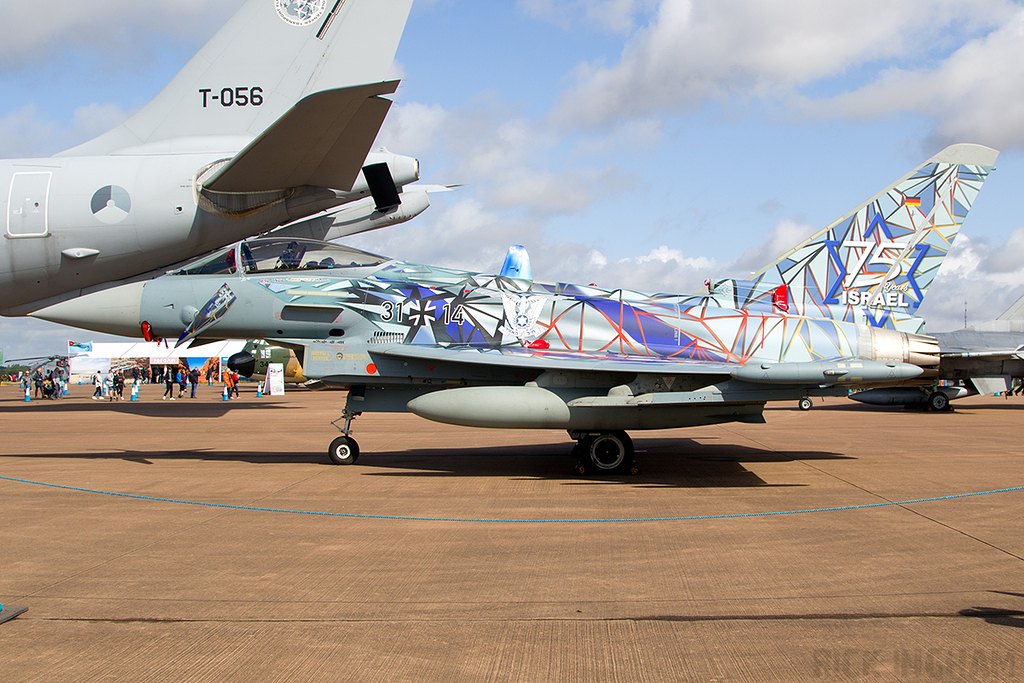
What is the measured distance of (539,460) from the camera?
10.4 meters

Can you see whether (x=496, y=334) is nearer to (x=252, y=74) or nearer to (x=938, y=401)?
(x=252, y=74)

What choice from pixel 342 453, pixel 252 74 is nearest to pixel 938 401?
pixel 342 453

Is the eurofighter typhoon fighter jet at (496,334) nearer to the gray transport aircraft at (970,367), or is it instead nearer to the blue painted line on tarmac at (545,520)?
the blue painted line on tarmac at (545,520)

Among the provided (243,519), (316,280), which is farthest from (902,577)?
(316,280)

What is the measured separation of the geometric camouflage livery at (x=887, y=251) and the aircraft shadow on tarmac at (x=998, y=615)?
20.9 ft

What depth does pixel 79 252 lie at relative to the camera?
13852 millimetres

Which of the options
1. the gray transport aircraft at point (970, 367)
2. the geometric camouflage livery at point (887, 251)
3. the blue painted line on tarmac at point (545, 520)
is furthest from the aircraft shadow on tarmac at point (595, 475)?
the gray transport aircraft at point (970, 367)

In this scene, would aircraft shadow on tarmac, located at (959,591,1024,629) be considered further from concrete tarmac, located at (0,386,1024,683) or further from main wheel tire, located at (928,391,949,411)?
main wheel tire, located at (928,391,949,411)

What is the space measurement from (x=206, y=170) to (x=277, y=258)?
5.64m

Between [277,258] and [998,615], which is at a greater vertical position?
[277,258]

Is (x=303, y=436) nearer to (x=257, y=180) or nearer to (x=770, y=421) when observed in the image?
(x=257, y=180)

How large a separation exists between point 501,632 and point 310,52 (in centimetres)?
1403

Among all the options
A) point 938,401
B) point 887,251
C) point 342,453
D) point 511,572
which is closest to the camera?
point 511,572

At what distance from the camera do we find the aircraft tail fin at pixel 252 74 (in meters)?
14.7
